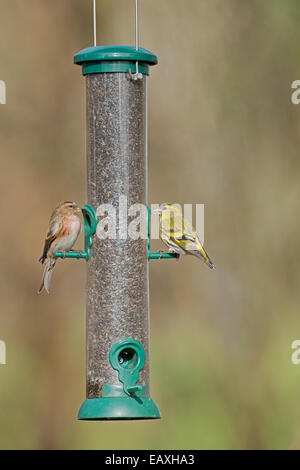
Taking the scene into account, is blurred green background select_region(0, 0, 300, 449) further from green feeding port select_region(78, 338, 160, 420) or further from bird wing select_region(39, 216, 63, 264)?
green feeding port select_region(78, 338, 160, 420)

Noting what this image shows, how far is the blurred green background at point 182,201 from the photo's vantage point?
658 inches

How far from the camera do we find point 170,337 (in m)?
16.9

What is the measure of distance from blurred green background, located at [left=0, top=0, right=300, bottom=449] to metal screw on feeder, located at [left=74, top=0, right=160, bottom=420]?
562cm

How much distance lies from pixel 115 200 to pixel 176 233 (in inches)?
30.2

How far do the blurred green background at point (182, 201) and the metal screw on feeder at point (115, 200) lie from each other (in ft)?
18.4

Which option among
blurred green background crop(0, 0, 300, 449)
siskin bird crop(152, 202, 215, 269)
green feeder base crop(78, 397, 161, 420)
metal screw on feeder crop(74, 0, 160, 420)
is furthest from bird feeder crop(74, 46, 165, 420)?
blurred green background crop(0, 0, 300, 449)

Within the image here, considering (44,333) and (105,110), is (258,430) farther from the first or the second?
(105,110)

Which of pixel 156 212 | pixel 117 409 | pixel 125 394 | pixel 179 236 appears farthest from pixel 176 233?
pixel 117 409

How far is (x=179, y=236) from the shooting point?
1140cm

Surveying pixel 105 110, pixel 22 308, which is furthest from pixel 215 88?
pixel 105 110

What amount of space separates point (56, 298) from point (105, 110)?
6259mm

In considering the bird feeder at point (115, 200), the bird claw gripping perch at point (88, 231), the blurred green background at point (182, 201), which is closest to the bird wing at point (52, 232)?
the bird claw gripping perch at point (88, 231)

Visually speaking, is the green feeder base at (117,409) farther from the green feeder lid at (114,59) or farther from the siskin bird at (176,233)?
the green feeder lid at (114,59)

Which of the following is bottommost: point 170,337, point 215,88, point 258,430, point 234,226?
point 258,430
